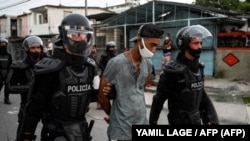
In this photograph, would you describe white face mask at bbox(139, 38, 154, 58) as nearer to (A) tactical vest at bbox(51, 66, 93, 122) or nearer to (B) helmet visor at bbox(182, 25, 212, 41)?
(A) tactical vest at bbox(51, 66, 93, 122)

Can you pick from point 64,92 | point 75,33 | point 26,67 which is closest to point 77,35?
point 75,33

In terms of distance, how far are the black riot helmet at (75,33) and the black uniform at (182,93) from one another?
0.94 meters

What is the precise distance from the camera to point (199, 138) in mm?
3461

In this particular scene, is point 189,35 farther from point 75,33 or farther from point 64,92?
point 64,92

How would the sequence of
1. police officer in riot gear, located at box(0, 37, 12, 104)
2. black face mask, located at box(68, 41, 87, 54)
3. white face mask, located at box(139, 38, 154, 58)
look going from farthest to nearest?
police officer in riot gear, located at box(0, 37, 12, 104) → white face mask, located at box(139, 38, 154, 58) → black face mask, located at box(68, 41, 87, 54)

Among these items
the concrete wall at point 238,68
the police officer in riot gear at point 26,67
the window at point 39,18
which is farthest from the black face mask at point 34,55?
the window at point 39,18

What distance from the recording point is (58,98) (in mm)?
2955

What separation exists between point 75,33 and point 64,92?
0.50 meters

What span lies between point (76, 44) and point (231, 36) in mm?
11353

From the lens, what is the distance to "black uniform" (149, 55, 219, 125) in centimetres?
362

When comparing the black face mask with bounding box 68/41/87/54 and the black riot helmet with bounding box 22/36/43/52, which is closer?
the black face mask with bounding box 68/41/87/54

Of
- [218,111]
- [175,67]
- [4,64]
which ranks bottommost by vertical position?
[218,111]

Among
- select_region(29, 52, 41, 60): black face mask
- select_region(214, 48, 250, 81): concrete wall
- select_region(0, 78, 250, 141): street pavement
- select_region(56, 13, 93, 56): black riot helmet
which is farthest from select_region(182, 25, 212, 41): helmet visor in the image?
select_region(214, 48, 250, 81): concrete wall

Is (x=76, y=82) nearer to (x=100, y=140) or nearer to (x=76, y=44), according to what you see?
(x=76, y=44)
